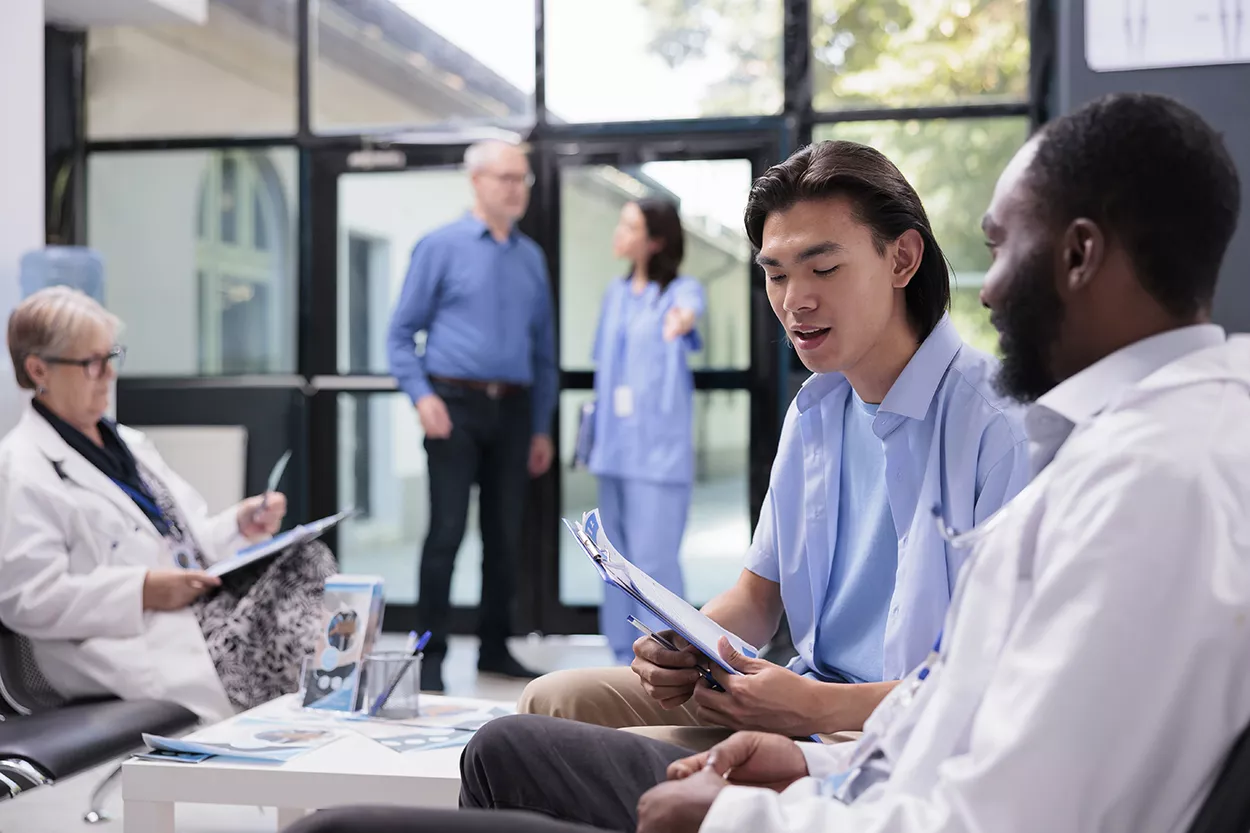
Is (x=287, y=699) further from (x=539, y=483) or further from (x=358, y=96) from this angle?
(x=358, y=96)

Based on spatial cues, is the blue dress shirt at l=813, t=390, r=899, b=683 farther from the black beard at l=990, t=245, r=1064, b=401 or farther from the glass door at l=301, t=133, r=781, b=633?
the glass door at l=301, t=133, r=781, b=633

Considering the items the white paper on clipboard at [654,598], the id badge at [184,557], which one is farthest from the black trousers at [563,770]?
the id badge at [184,557]

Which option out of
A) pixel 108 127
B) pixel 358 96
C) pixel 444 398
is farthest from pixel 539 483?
pixel 108 127

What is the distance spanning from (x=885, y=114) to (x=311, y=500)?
9.30 ft

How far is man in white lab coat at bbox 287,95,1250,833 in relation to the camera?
2.95 ft

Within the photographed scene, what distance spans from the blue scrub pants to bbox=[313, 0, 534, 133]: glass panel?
1693 mm

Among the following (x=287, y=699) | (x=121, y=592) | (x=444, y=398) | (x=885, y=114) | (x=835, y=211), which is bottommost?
(x=287, y=699)

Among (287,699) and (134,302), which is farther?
(134,302)

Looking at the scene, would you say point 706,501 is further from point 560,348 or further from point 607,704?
point 607,704

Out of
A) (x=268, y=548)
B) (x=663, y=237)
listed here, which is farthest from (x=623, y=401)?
(x=268, y=548)

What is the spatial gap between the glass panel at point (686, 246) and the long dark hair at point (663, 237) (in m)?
0.35

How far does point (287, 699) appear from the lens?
2438 millimetres

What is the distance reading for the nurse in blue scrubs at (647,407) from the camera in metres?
4.38

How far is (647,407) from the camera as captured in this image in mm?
4426
